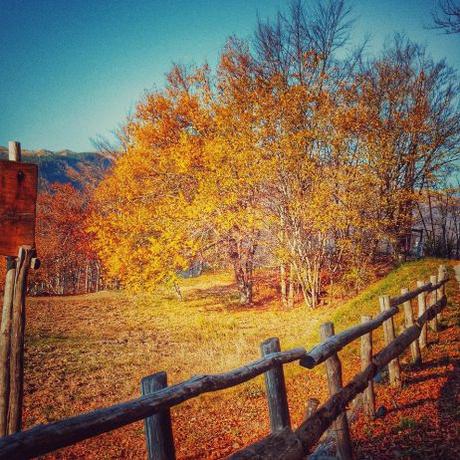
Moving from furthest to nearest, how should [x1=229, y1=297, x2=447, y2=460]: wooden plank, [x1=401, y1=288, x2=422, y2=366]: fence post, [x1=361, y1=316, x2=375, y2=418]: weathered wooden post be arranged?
[x1=401, y1=288, x2=422, y2=366]: fence post < [x1=361, y1=316, x2=375, y2=418]: weathered wooden post < [x1=229, y1=297, x2=447, y2=460]: wooden plank

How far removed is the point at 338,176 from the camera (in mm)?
16812

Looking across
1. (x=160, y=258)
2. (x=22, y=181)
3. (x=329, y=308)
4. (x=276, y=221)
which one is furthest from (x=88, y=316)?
(x=22, y=181)

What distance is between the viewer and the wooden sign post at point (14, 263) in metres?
4.78

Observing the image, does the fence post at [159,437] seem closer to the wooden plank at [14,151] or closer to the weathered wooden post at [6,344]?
the weathered wooden post at [6,344]

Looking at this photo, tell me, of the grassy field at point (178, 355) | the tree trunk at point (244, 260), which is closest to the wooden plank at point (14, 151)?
the grassy field at point (178, 355)

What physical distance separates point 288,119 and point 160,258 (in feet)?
31.7

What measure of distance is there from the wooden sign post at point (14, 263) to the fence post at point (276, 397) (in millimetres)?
3653

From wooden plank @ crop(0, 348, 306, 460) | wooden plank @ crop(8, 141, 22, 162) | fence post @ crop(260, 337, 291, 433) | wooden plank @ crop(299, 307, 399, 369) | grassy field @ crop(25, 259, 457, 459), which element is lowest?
grassy field @ crop(25, 259, 457, 459)

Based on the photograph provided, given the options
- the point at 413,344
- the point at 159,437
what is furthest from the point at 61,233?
the point at 159,437

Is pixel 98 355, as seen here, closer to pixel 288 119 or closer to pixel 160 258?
pixel 160 258

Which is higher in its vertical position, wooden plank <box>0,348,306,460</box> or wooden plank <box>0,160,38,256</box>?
wooden plank <box>0,160,38,256</box>

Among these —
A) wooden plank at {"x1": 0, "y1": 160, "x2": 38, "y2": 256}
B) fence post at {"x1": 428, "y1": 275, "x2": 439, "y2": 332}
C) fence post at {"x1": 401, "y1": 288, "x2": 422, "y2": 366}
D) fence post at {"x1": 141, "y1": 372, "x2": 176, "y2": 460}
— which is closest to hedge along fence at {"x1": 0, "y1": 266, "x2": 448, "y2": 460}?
fence post at {"x1": 141, "y1": 372, "x2": 176, "y2": 460}

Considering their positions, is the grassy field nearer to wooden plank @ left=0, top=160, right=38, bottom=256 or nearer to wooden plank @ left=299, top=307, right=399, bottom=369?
wooden plank @ left=299, top=307, right=399, bottom=369

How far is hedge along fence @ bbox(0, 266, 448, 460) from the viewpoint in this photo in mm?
1883
